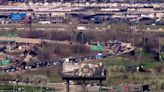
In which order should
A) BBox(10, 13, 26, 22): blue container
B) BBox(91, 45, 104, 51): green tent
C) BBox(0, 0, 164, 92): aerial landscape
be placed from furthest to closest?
BBox(10, 13, 26, 22): blue container < BBox(91, 45, 104, 51): green tent < BBox(0, 0, 164, 92): aerial landscape

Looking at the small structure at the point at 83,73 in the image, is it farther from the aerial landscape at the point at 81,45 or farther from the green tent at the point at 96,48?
the green tent at the point at 96,48

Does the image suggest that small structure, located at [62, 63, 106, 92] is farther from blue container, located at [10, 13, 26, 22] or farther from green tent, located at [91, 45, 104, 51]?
blue container, located at [10, 13, 26, 22]

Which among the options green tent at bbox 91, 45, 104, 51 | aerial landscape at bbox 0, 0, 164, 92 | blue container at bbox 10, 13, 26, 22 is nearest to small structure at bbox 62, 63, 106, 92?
aerial landscape at bbox 0, 0, 164, 92

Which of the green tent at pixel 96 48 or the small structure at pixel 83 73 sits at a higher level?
the small structure at pixel 83 73

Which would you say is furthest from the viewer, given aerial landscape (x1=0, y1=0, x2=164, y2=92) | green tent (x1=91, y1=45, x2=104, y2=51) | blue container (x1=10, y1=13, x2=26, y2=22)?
blue container (x1=10, y1=13, x2=26, y2=22)

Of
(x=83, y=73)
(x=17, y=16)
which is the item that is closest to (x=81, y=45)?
(x=17, y=16)

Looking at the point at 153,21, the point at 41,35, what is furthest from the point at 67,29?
the point at 153,21

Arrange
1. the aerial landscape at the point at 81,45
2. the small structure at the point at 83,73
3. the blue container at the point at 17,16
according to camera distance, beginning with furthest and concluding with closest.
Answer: the blue container at the point at 17,16 → the aerial landscape at the point at 81,45 → the small structure at the point at 83,73

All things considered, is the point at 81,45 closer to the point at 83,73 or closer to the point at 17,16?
the point at 17,16

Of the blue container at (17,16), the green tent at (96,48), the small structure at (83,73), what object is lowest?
the blue container at (17,16)

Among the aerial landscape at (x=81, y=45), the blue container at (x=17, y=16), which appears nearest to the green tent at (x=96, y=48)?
the aerial landscape at (x=81, y=45)
